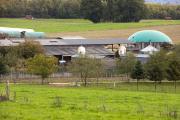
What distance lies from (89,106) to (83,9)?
109m

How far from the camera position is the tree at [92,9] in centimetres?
13675

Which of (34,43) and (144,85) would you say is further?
(34,43)

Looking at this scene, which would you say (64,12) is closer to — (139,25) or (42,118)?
(139,25)

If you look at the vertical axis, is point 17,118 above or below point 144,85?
above

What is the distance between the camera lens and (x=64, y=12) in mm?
147125

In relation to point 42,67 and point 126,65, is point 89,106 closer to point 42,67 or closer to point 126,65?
point 42,67

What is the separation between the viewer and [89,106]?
3158cm

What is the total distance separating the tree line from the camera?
450ft

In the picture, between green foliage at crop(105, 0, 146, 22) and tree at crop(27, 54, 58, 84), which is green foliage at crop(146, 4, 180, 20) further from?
tree at crop(27, 54, 58, 84)

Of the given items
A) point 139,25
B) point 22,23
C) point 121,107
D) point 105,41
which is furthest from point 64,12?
point 121,107

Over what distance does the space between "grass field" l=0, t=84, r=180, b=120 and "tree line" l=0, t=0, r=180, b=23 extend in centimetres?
9383

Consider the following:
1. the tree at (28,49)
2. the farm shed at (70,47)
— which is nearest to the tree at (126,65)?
the farm shed at (70,47)

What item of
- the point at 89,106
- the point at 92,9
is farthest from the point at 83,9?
the point at 89,106

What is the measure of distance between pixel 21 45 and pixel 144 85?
25.0 meters
